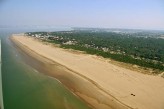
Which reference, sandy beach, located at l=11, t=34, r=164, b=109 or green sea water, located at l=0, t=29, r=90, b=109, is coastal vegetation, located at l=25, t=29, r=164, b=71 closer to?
sandy beach, located at l=11, t=34, r=164, b=109

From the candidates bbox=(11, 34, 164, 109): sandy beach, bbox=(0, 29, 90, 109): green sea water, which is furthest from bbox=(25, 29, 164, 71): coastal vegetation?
bbox=(0, 29, 90, 109): green sea water

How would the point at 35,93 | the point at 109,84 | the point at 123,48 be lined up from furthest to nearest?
the point at 123,48 < the point at 109,84 < the point at 35,93

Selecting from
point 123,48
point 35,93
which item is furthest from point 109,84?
point 123,48

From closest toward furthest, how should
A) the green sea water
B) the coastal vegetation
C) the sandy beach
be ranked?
the green sea water, the sandy beach, the coastal vegetation

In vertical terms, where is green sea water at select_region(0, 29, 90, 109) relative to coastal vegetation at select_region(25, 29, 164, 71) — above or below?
below

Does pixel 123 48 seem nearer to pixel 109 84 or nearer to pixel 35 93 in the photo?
pixel 109 84

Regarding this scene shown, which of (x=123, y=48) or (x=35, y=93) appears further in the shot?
(x=123, y=48)

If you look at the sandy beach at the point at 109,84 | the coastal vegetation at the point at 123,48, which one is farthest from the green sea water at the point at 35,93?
the coastal vegetation at the point at 123,48

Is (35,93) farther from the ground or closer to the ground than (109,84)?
closer to the ground
